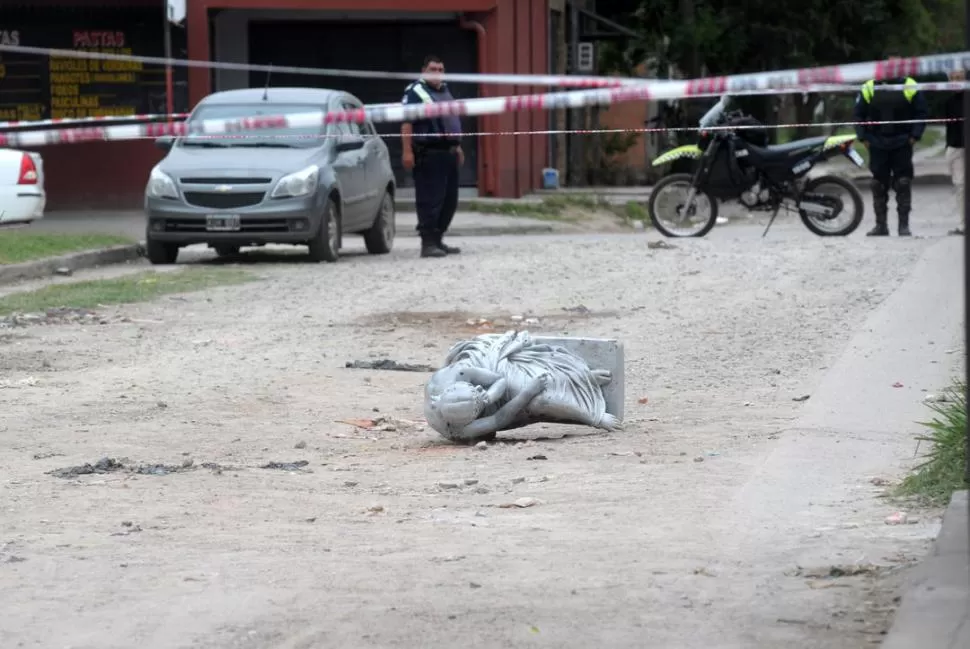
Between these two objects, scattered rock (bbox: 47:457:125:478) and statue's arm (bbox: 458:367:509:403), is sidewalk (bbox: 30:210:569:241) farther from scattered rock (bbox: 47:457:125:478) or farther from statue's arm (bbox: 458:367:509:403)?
scattered rock (bbox: 47:457:125:478)

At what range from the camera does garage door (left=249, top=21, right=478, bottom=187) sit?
88.7 feet

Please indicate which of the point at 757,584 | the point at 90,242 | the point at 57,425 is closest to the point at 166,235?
the point at 90,242

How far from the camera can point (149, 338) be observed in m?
11.4

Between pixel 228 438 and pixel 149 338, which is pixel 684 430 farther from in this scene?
pixel 149 338

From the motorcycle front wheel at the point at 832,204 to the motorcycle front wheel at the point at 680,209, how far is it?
1.02m

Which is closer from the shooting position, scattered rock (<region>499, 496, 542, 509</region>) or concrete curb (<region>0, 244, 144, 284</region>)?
scattered rock (<region>499, 496, 542, 509</region>)

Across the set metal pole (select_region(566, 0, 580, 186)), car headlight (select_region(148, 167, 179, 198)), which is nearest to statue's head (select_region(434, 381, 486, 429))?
car headlight (select_region(148, 167, 179, 198))

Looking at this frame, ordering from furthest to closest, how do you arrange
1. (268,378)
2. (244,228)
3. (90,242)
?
1. (90,242)
2. (244,228)
3. (268,378)

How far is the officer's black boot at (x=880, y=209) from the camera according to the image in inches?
762

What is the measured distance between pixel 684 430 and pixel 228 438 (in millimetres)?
1984

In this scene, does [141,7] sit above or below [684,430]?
above

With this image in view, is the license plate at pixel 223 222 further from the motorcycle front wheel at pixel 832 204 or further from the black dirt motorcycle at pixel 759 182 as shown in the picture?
the motorcycle front wheel at pixel 832 204

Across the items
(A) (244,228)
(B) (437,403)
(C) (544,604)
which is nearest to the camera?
(C) (544,604)

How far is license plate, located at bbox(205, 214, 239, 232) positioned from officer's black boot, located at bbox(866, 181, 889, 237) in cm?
692
